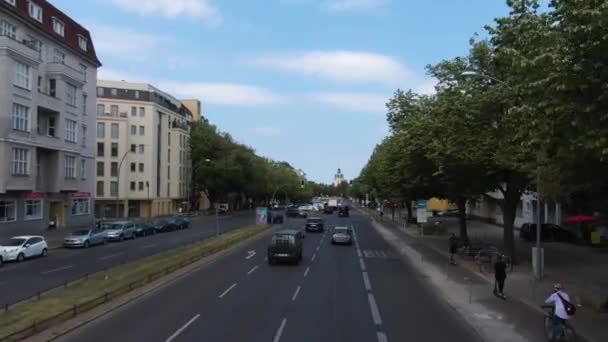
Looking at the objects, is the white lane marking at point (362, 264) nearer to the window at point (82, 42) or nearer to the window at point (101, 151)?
the window at point (82, 42)

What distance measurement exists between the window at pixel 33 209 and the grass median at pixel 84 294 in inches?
914

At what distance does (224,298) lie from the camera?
18.9 m

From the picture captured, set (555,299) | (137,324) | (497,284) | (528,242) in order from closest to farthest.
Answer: (555,299), (137,324), (497,284), (528,242)

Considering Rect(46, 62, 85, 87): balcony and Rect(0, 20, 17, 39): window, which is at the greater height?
Rect(0, 20, 17, 39): window

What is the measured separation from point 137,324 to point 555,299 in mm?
9876

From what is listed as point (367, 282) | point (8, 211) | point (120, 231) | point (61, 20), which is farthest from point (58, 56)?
point (367, 282)

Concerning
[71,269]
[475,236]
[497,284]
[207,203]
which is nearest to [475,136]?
[497,284]

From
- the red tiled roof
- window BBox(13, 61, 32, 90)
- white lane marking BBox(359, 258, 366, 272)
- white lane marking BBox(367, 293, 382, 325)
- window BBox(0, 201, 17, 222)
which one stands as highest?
the red tiled roof

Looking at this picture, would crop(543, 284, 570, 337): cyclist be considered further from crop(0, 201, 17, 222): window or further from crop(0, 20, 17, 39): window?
crop(0, 20, 17, 39): window

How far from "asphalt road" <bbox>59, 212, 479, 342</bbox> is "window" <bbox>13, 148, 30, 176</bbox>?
25.1m

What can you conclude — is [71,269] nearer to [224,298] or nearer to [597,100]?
[224,298]

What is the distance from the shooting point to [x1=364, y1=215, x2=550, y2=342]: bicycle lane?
14.5m

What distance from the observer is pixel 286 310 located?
16.9 meters

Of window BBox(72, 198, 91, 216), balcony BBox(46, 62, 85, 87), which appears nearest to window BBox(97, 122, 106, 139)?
window BBox(72, 198, 91, 216)
